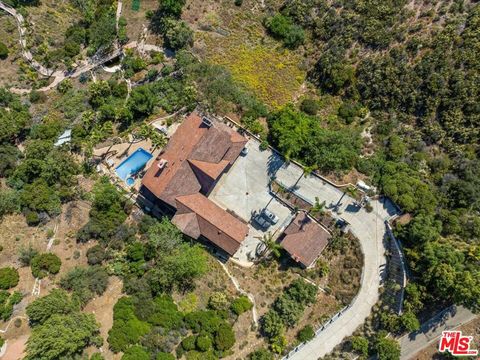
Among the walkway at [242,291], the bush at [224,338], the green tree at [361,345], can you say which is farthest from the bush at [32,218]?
the green tree at [361,345]

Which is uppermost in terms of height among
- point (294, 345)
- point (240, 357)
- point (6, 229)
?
point (294, 345)

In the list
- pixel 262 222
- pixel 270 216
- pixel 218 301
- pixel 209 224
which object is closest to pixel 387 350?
pixel 218 301

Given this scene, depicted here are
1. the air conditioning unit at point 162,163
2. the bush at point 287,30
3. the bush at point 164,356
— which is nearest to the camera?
the bush at point 164,356

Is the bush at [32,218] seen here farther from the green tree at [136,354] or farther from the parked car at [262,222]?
the parked car at [262,222]

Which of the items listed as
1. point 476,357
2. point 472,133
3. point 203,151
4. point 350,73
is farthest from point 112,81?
point 476,357

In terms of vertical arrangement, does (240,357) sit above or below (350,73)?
below

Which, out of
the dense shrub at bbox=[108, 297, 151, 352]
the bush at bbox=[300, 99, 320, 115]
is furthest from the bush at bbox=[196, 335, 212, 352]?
the bush at bbox=[300, 99, 320, 115]

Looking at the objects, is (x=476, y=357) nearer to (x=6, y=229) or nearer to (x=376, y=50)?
(x=376, y=50)
